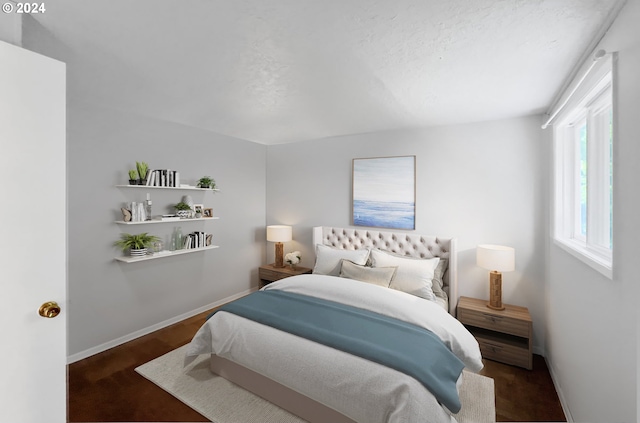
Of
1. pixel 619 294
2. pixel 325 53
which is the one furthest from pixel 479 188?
pixel 325 53

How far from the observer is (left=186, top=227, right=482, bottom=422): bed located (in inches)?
61.7

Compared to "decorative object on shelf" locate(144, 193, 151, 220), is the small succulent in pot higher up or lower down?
lower down

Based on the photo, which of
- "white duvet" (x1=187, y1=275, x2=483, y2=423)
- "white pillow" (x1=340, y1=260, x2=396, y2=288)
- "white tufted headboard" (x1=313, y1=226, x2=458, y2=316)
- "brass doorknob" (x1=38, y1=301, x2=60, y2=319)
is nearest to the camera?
"brass doorknob" (x1=38, y1=301, x2=60, y2=319)

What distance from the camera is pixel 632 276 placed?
111cm

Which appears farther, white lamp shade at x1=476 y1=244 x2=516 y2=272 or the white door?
white lamp shade at x1=476 y1=244 x2=516 y2=272

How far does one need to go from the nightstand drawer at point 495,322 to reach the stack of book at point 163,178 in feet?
11.1

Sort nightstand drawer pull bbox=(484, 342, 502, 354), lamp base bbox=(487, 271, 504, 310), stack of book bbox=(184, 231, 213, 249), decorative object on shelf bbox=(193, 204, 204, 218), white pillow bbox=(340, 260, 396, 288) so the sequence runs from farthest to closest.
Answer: decorative object on shelf bbox=(193, 204, 204, 218)
stack of book bbox=(184, 231, 213, 249)
white pillow bbox=(340, 260, 396, 288)
lamp base bbox=(487, 271, 504, 310)
nightstand drawer pull bbox=(484, 342, 502, 354)

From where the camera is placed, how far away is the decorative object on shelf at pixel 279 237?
13.6ft

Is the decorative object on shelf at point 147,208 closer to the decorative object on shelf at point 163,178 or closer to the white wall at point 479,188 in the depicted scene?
the decorative object on shelf at point 163,178

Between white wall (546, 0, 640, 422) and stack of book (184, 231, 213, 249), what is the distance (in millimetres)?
3620

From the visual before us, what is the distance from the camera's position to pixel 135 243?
285 cm

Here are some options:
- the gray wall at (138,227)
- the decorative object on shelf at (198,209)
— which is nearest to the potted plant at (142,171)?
the gray wall at (138,227)

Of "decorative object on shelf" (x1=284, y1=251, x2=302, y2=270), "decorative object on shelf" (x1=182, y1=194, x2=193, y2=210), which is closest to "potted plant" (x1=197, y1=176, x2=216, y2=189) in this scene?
"decorative object on shelf" (x1=182, y1=194, x2=193, y2=210)

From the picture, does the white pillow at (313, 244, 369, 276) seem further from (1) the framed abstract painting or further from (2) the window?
(2) the window
